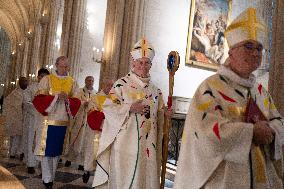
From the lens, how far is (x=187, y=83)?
10.2 meters

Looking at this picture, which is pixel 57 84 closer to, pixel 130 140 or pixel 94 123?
pixel 94 123

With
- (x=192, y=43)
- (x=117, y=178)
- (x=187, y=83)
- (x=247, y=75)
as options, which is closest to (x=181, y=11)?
(x=192, y=43)

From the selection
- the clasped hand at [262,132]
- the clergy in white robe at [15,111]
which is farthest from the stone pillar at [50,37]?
the clasped hand at [262,132]

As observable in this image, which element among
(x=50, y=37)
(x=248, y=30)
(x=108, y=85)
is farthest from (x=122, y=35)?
(x=50, y=37)

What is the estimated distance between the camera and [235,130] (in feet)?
7.27

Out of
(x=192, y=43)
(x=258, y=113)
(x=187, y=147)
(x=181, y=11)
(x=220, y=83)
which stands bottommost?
(x=187, y=147)

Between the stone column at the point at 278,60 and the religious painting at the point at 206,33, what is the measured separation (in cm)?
670

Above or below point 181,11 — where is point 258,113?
below

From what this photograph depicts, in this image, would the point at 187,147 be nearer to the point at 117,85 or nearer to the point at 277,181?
the point at 277,181

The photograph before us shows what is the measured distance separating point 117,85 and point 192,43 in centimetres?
615

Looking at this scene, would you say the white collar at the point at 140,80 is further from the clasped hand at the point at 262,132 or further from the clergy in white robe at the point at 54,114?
the clasped hand at the point at 262,132

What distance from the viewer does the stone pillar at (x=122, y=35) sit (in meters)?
9.09

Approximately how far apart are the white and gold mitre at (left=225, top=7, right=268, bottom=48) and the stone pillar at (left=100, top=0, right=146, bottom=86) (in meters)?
6.52

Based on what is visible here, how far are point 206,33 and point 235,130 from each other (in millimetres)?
8455
